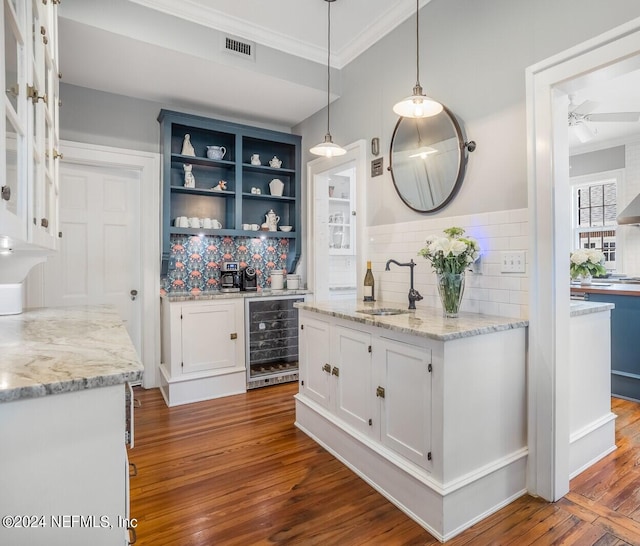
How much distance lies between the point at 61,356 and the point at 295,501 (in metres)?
1.39

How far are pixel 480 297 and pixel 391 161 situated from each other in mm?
1230

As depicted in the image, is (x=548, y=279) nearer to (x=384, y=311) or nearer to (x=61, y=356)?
(x=384, y=311)

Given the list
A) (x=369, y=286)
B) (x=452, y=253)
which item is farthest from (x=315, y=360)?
(x=452, y=253)

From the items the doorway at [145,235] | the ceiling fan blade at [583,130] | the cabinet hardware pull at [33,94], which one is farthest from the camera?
the ceiling fan blade at [583,130]

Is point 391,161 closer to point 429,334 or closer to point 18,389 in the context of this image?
point 429,334

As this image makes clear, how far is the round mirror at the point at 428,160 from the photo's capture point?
2439 millimetres

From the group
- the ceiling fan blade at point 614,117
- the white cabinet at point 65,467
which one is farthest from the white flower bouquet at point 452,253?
the ceiling fan blade at point 614,117

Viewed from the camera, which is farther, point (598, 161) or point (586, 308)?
point (598, 161)

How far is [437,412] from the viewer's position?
1.73 m

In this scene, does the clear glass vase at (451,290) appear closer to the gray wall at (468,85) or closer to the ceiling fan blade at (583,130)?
the gray wall at (468,85)

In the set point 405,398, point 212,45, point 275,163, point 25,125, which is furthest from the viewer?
point 275,163

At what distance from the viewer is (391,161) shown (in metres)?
2.93

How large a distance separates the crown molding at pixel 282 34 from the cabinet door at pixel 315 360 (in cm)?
225

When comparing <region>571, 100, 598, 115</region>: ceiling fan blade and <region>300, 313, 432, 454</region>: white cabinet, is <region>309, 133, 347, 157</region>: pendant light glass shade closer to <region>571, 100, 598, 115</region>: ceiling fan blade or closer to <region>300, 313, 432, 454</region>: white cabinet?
<region>300, 313, 432, 454</region>: white cabinet
